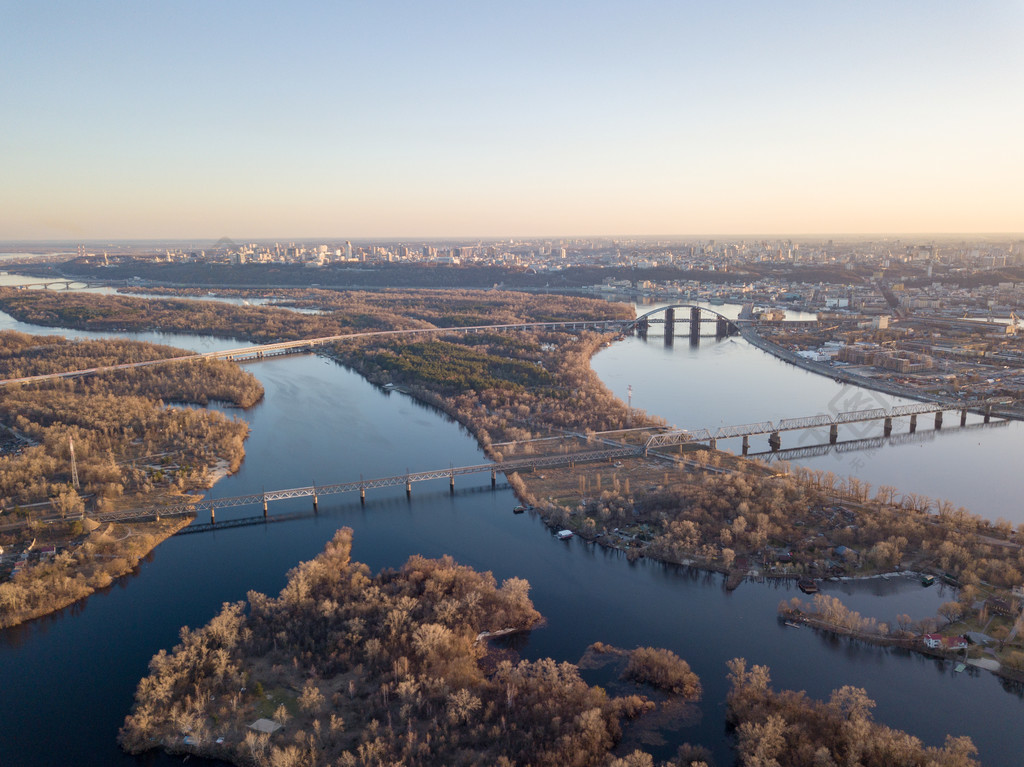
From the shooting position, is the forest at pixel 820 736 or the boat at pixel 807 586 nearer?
the forest at pixel 820 736

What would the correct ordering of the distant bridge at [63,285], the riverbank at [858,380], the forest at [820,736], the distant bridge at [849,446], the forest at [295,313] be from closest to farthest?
the forest at [820,736], the distant bridge at [849,446], the riverbank at [858,380], the forest at [295,313], the distant bridge at [63,285]

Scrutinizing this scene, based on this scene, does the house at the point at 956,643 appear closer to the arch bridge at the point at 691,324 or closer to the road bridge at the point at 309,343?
the road bridge at the point at 309,343

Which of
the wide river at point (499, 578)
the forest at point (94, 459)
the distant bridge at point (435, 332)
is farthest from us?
the distant bridge at point (435, 332)

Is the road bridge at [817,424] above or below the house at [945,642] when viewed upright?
above

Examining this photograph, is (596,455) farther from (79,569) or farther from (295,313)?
(295,313)

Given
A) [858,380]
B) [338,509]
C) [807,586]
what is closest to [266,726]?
[338,509]

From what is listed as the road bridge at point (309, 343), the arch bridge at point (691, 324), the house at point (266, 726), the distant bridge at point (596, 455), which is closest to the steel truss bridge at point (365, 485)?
the distant bridge at point (596, 455)
